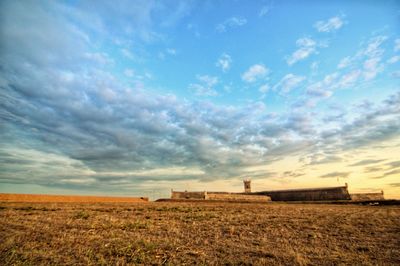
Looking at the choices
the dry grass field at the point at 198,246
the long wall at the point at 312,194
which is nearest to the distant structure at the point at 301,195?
the long wall at the point at 312,194

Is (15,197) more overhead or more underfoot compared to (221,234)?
more overhead

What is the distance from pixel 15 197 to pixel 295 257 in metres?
52.9

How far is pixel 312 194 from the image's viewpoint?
225ft

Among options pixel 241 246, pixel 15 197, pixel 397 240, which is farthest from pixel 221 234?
pixel 15 197

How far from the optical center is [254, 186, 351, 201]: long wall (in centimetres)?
6481

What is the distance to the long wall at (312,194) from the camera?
64.8 metres

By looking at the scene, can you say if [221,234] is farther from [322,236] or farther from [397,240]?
[397,240]

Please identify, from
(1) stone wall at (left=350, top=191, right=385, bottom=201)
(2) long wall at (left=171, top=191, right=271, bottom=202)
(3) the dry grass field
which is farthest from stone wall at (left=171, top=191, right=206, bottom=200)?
(3) the dry grass field

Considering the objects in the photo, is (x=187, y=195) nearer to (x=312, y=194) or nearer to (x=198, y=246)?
(x=312, y=194)

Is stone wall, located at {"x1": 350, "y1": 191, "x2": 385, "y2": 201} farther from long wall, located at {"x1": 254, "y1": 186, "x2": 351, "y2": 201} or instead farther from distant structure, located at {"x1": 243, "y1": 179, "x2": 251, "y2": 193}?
distant structure, located at {"x1": 243, "y1": 179, "x2": 251, "y2": 193}

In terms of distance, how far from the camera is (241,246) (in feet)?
31.0

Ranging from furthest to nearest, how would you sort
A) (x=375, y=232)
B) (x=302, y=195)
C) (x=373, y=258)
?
(x=302, y=195) → (x=375, y=232) → (x=373, y=258)

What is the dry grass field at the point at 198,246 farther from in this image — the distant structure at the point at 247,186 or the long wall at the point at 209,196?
the distant structure at the point at 247,186

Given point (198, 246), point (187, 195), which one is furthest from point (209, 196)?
point (198, 246)
